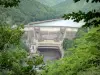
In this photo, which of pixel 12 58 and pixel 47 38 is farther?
pixel 47 38

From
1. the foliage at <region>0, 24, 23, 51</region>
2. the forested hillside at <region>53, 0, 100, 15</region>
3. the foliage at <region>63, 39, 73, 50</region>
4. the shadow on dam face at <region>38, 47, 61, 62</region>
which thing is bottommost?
the shadow on dam face at <region>38, 47, 61, 62</region>

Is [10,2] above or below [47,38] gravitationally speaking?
above

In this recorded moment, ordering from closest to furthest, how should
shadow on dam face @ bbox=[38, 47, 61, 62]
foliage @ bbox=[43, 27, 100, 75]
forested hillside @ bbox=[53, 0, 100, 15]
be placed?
1. foliage @ bbox=[43, 27, 100, 75]
2. shadow on dam face @ bbox=[38, 47, 61, 62]
3. forested hillside @ bbox=[53, 0, 100, 15]

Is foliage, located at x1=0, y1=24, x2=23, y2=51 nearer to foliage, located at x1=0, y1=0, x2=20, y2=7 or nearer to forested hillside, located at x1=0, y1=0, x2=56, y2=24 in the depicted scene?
foliage, located at x1=0, y1=0, x2=20, y2=7

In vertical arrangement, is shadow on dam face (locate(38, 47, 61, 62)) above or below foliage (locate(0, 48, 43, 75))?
below

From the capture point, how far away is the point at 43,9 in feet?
224

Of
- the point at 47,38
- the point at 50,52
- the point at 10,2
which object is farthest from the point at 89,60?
the point at 47,38

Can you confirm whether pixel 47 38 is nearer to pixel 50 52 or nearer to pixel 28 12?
pixel 50 52

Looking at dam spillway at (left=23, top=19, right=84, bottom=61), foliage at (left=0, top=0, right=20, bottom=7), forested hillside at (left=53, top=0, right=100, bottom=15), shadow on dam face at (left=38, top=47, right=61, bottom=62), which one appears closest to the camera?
foliage at (left=0, top=0, right=20, bottom=7)

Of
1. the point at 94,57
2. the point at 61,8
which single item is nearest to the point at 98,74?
the point at 94,57

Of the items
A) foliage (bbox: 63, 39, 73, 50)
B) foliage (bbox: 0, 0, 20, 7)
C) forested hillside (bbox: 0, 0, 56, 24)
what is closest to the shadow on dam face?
foliage (bbox: 63, 39, 73, 50)

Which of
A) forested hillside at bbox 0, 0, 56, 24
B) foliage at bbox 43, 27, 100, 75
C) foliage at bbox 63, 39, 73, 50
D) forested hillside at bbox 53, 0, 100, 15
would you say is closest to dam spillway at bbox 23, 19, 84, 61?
foliage at bbox 63, 39, 73, 50

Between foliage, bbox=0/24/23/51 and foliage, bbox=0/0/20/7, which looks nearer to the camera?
foliage, bbox=0/0/20/7

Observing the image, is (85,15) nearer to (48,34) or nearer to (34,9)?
(48,34)
